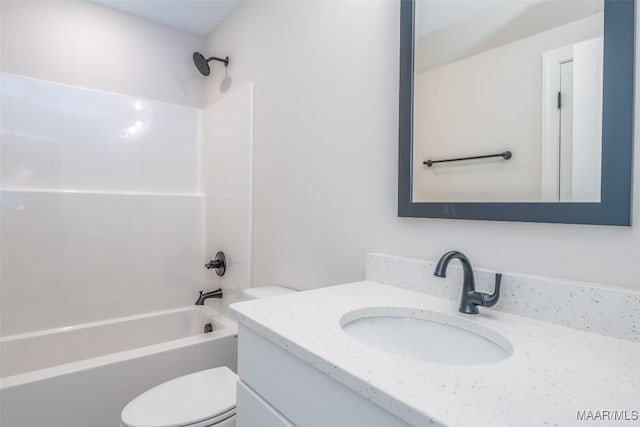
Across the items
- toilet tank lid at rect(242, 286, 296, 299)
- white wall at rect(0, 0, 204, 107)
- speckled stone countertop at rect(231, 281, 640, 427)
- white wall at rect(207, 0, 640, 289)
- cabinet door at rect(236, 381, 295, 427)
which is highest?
white wall at rect(0, 0, 204, 107)

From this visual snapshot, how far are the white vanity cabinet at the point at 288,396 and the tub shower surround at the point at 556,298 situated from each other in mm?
503

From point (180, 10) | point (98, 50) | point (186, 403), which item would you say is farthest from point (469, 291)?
point (98, 50)

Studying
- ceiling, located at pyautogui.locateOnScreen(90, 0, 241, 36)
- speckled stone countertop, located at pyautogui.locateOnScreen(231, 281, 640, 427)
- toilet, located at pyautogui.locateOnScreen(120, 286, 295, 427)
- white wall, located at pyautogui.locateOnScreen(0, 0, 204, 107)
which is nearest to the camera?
speckled stone countertop, located at pyautogui.locateOnScreen(231, 281, 640, 427)

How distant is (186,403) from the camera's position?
3.90 feet

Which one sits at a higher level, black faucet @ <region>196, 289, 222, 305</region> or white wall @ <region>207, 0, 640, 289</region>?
white wall @ <region>207, 0, 640, 289</region>

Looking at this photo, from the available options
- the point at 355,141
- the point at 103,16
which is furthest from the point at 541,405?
the point at 103,16

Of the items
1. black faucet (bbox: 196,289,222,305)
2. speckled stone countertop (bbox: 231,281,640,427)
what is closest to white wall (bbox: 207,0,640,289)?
speckled stone countertop (bbox: 231,281,640,427)

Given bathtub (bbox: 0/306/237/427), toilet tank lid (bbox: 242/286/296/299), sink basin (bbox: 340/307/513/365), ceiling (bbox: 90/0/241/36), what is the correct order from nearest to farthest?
sink basin (bbox: 340/307/513/365)
bathtub (bbox: 0/306/237/427)
toilet tank lid (bbox: 242/286/296/299)
ceiling (bbox: 90/0/241/36)

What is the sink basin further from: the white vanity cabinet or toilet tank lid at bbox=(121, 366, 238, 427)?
toilet tank lid at bbox=(121, 366, 238, 427)

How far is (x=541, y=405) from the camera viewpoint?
44 cm

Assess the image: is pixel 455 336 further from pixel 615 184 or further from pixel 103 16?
pixel 103 16

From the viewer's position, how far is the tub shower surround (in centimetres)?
66

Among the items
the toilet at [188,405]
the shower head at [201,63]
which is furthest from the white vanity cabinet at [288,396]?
the shower head at [201,63]

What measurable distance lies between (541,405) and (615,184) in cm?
52
